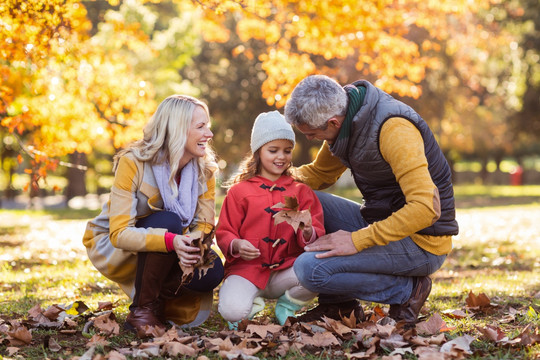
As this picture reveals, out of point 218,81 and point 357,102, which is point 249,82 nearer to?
point 218,81

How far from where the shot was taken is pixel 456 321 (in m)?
3.82

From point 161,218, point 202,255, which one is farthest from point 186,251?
point 161,218

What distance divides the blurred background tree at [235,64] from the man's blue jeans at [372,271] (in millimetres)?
2847

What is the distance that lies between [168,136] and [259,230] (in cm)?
83

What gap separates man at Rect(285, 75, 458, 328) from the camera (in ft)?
11.1

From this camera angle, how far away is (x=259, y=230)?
12.9 ft

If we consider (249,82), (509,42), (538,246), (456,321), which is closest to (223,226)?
(456,321)

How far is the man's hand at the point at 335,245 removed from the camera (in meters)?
3.53

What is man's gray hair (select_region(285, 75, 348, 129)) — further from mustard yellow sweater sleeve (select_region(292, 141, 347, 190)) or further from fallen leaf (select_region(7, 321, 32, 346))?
fallen leaf (select_region(7, 321, 32, 346))

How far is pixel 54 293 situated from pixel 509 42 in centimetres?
1953

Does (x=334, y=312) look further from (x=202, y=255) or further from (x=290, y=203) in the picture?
(x=202, y=255)

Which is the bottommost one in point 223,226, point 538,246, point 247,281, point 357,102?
point 538,246

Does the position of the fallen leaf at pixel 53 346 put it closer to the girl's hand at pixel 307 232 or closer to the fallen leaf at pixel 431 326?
the girl's hand at pixel 307 232

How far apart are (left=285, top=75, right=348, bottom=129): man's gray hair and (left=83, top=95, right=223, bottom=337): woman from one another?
703 millimetres
